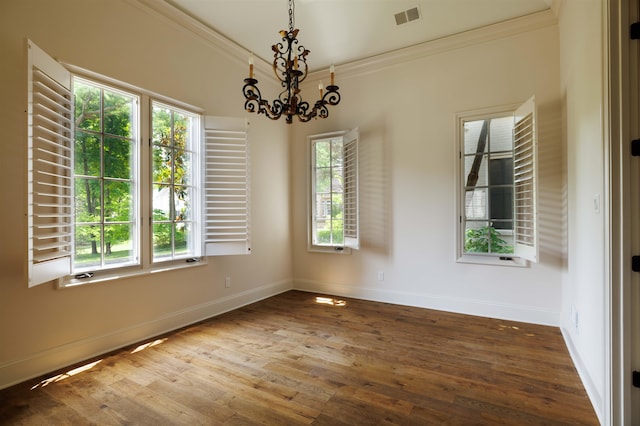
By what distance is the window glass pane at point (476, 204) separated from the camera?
3924 millimetres

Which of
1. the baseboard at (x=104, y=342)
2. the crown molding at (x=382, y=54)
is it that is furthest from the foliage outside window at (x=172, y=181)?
the crown molding at (x=382, y=54)

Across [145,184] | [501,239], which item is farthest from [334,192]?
[145,184]

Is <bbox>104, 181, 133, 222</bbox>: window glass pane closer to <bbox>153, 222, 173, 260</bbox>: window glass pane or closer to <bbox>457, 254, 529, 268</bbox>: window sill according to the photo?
<bbox>153, 222, 173, 260</bbox>: window glass pane

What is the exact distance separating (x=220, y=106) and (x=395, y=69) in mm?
2417

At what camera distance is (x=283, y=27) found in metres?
3.82

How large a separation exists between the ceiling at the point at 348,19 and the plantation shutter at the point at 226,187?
3.55 feet

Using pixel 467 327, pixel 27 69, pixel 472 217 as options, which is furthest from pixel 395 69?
pixel 27 69

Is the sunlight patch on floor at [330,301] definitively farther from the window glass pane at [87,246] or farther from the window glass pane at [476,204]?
the window glass pane at [87,246]

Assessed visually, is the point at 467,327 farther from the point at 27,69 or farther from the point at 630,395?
the point at 27,69

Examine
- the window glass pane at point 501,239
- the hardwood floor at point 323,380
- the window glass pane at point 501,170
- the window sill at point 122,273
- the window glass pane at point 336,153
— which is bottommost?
the hardwood floor at point 323,380

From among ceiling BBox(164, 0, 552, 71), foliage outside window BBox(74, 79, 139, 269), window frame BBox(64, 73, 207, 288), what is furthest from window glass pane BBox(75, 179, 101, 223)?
ceiling BBox(164, 0, 552, 71)

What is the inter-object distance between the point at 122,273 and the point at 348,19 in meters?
3.62

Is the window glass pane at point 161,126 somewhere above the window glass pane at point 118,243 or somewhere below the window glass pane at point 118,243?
above

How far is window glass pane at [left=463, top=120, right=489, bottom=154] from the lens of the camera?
395 cm
